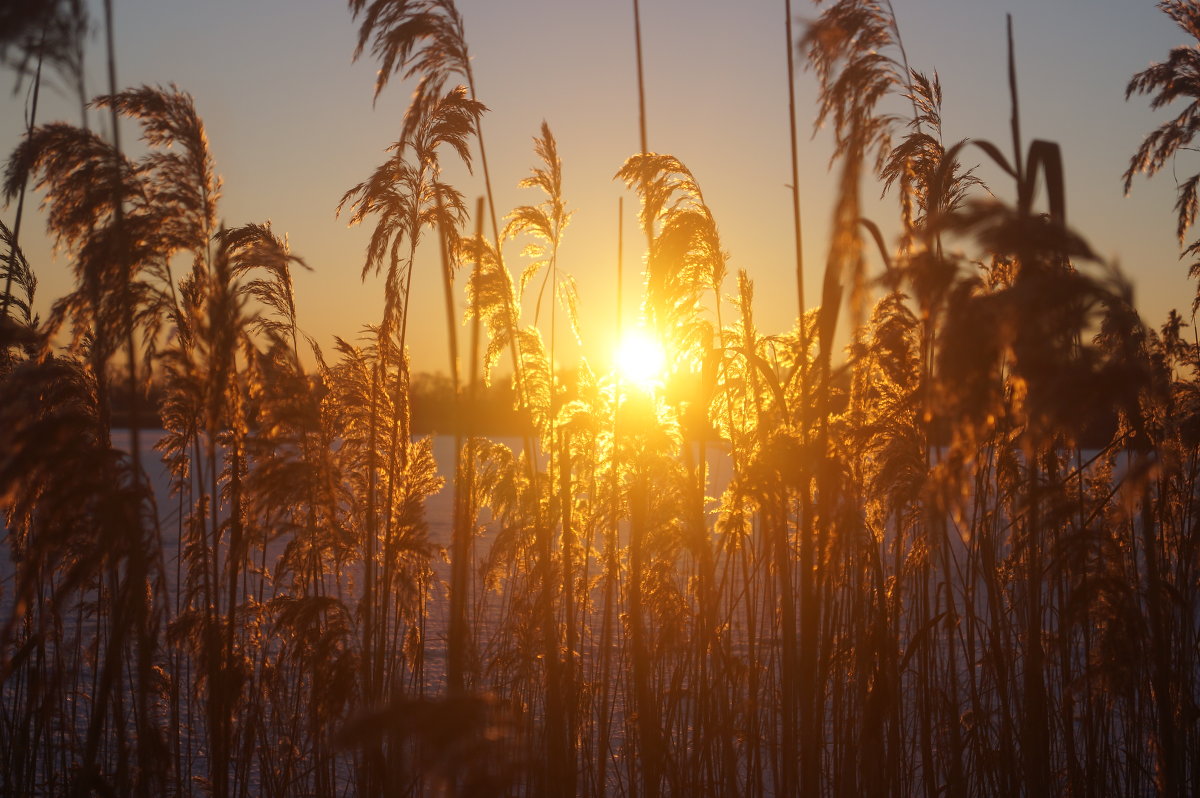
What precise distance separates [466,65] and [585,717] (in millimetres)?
2889

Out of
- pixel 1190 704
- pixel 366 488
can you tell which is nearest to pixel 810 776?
pixel 1190 704

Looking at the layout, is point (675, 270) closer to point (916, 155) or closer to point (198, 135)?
point (916, 155)

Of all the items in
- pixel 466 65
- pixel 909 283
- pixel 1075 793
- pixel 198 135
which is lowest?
pixel 1075 793

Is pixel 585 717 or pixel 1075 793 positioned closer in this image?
pixel 1075 793

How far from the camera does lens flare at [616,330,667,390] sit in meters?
3.73

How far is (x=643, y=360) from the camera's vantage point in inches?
149

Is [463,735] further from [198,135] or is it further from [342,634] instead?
[198,135]

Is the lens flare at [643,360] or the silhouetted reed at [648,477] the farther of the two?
the lens flare at [643,360]

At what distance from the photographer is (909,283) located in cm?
209

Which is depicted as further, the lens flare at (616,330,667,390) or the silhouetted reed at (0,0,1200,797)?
the lens flare at (616,330,667,390)

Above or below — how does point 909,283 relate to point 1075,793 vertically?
above

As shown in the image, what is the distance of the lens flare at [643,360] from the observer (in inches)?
147

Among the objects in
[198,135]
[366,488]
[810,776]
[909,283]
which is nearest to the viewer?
[909,283]

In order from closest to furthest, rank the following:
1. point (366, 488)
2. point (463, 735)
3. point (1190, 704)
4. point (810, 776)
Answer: point (463, 735)
point (810, 776)
point (1190, 704)
point (366, 488)
